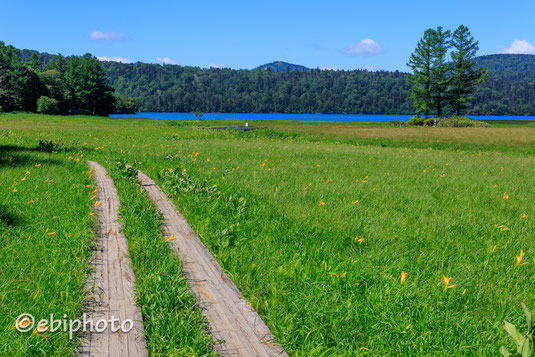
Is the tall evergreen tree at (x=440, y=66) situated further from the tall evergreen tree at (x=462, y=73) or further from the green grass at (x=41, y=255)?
the green grass at (x=41, y=255)

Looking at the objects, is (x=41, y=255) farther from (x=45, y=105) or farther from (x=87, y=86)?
(x=87, y=86)

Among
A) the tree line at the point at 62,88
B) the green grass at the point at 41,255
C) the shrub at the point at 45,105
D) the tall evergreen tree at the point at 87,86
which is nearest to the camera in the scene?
the green grass at the point at 41,255

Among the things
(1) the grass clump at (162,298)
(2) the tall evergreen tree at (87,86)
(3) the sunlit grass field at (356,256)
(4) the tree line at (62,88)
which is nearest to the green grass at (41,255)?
(3) the sunlit grass field at (356,256)

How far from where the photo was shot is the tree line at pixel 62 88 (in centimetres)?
7351

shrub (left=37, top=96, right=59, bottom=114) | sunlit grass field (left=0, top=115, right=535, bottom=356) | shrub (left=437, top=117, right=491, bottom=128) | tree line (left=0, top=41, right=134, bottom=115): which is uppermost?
tree line (left=0, top=41, right=134, bottom=115)

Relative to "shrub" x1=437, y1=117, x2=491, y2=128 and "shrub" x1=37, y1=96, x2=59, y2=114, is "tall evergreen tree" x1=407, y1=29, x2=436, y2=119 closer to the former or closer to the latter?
"shrub" x1=437, y1=117, x2=491, y2=128

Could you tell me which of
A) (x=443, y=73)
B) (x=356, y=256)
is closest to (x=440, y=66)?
(x=443, y=73)

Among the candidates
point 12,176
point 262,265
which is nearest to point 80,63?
point 12,176

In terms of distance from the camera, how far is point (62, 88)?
84.6 meters

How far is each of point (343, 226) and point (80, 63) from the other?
98.6 meters

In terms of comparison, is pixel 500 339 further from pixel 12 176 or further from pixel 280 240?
pixel 12 176

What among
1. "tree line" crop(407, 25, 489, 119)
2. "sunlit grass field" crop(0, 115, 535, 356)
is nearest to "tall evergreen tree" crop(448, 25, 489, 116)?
"tree line" crop(407, 25, 489, 119)

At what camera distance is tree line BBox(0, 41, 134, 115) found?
241 ft

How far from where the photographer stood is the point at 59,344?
2303 mm
